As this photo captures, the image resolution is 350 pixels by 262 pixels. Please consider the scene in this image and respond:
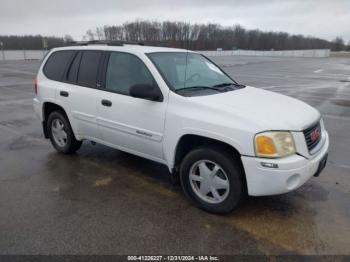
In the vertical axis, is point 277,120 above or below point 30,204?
above

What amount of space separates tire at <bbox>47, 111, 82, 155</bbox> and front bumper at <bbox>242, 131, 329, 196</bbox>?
10.4 ft

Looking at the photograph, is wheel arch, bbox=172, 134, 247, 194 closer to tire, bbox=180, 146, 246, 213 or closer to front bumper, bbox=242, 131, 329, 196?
tire, bbox=180, 146, 246, 213

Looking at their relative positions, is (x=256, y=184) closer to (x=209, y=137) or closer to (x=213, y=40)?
(x=209, y=137)

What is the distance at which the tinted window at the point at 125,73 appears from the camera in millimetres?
4078

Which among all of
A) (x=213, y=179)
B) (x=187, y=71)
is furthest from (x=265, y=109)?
(x=187, y=71)

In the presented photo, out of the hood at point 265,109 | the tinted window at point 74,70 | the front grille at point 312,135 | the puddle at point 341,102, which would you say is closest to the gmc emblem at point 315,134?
the front grille at point 312,135

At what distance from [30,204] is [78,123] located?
1.50m

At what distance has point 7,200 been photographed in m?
3.91

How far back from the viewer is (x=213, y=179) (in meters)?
3.52

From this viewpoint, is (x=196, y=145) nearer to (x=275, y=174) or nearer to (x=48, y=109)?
(x=275, y=174)

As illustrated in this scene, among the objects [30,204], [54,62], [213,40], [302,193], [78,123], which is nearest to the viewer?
[30,204]

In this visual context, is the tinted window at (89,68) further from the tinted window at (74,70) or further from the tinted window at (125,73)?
the tinted window at (125,73)

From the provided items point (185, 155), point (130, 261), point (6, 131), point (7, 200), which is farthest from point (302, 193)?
point (6, 131)

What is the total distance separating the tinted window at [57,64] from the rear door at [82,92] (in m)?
0.16
